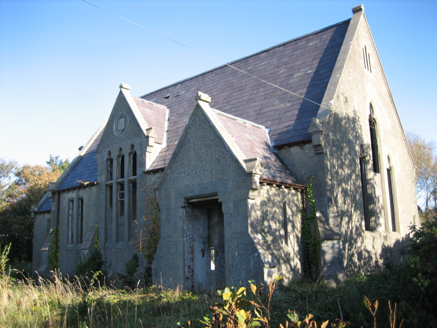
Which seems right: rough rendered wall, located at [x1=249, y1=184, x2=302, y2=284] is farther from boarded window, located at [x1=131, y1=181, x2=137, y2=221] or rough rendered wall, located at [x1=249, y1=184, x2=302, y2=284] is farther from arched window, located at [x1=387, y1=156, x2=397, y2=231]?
boarded window, located at [x1=131, y1=181, x2=137, y2=221]

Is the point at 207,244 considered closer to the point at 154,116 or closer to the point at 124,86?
the point at 154,116

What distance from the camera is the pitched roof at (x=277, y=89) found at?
15398 millimetres

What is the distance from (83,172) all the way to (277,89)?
1122 centimetres

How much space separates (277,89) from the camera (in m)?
17.6

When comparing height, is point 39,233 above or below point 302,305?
above

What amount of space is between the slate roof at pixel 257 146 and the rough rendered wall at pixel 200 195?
836 mm

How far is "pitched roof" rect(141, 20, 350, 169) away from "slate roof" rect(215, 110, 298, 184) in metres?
0.73

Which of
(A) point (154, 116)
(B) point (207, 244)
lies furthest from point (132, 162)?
(B) point (207, 244)

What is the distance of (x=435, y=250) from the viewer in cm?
624

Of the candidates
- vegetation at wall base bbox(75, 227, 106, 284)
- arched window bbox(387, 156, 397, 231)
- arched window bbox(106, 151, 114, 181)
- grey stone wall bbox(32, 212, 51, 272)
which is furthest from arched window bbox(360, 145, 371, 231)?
grey stone wall bbox(32, 212, 51, 272)

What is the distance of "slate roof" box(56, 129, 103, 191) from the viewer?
66.2ft

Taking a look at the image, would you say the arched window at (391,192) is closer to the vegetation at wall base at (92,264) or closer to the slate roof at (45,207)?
the vegetation at wall base at (92,264)

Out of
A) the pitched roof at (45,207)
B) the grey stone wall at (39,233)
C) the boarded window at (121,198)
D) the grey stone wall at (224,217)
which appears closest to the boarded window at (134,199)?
the boarded window at (121,198)

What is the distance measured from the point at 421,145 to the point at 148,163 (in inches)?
1501
